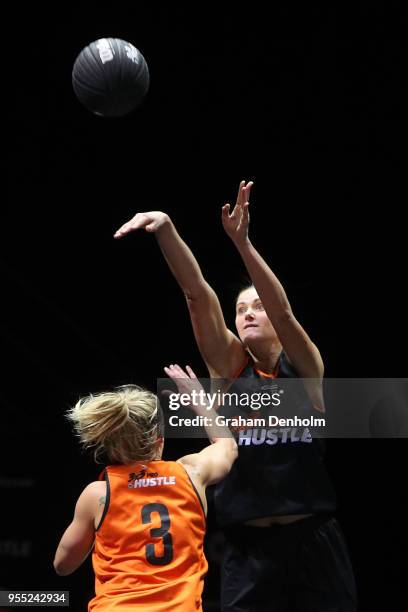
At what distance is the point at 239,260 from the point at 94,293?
0.97m

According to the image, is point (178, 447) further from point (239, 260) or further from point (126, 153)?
point (126, 153)

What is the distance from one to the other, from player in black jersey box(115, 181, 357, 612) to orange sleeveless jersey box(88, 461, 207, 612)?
48 cm

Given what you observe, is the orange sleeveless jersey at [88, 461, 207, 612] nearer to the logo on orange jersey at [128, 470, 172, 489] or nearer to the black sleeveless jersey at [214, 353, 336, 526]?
the logo on orange jersey at [128, 470, 172, 489]

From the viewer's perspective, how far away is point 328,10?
486 centimetres

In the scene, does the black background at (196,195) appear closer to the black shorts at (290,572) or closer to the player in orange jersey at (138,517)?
the black shorts at (290,572)

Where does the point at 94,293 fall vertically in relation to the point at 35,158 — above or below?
below

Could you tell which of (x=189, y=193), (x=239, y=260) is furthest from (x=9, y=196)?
(x=239, y=260)

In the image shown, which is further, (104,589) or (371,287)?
(371,287)

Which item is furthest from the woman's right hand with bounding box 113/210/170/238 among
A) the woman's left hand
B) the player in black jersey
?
the woman's left hand

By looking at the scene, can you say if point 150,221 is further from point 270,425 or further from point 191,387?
point 270,425

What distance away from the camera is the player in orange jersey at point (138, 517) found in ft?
7.00

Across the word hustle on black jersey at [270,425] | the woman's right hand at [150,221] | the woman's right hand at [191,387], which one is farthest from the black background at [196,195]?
the woman's right hand at [150,221]

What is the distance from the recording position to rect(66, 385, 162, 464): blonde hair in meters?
2.32

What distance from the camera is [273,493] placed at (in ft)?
8.96
